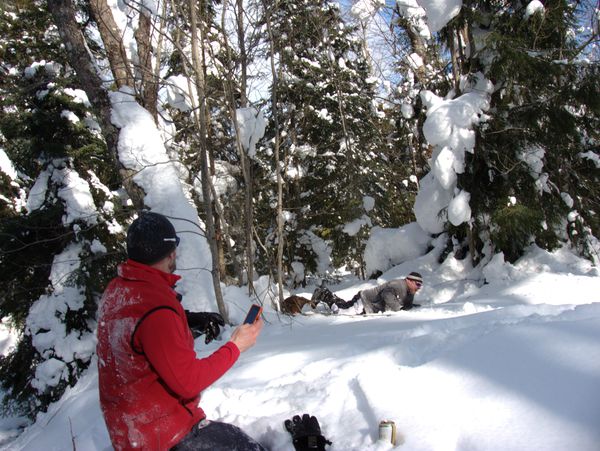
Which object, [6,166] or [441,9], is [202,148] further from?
[6,166]

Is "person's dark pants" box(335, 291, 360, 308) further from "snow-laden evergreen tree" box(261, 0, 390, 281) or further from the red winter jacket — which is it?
the red winter jacket

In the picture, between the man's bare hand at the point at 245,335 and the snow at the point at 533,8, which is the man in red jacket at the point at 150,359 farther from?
the snow at the point at 533,8

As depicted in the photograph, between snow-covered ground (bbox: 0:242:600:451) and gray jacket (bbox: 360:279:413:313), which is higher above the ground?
snow-covered ground (bbox: 0:242:600:451)

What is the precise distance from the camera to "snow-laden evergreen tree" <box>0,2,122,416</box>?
6.95 metres

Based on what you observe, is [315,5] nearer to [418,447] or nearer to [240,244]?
[240,244]

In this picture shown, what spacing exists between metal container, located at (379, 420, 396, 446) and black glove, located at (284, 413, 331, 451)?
1.10ft

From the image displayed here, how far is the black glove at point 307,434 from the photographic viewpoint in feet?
7.88

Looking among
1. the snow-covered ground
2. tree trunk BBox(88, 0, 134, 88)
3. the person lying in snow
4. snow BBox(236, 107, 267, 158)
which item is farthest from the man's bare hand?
the person lying in snow

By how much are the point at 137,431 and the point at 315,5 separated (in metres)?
9.38

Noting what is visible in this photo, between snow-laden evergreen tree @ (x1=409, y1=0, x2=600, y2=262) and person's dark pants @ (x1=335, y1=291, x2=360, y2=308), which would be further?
person's dark pants @ (x1=335, y1=291, x2=360, y2=308)

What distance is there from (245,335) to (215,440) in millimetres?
493

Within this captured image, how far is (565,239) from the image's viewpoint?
8062 millimetres

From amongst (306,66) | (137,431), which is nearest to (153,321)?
(137,431)

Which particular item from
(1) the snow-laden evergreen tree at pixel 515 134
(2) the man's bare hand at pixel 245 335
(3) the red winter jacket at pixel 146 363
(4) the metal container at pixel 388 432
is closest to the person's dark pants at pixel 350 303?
(1) the snow-laden evergreen tree at pixel 515 134
